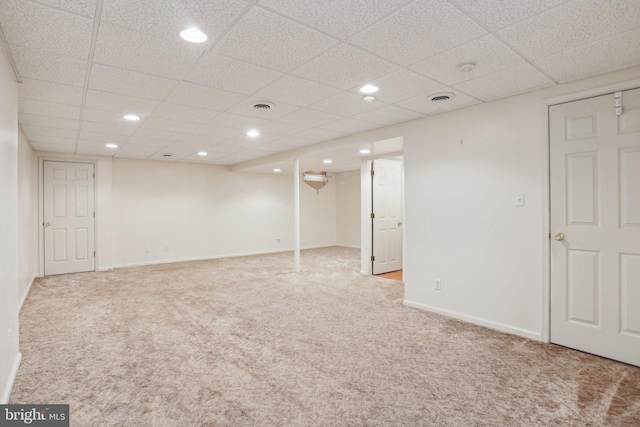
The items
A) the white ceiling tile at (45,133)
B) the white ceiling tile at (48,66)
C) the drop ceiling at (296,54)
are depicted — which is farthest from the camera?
the white ceiling tile at (45,133)

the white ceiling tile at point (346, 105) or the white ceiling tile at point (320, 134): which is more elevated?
the white ceiling tile at point (320, 134)

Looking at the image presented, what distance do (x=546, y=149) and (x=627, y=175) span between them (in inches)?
23.9

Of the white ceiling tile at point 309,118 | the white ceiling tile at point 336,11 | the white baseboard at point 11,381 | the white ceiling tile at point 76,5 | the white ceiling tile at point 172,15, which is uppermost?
the white ceiling tile at point 309,118

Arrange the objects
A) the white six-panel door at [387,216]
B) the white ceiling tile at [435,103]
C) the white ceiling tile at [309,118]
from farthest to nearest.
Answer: the white six-panel door at [387,216] < the white ceiling tile at [309,118] < the white ceiling tile at [435,103]

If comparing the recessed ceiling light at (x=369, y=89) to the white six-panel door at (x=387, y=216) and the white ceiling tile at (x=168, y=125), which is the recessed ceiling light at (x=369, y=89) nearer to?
the white ceiling tile at (x=168, y=125)

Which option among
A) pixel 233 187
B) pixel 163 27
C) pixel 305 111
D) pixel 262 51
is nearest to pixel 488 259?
pixel 305 111

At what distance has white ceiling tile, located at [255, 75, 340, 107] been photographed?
281 cm

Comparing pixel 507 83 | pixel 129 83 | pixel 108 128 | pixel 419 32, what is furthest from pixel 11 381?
pixel 507 83

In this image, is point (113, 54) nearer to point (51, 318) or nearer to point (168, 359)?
point (168, 359)

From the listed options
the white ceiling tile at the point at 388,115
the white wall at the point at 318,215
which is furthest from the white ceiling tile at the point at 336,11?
the white wall at the point at 318,215

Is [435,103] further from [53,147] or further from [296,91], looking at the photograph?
[53,147]

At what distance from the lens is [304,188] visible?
9727 mm

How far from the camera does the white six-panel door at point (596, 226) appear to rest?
259cm

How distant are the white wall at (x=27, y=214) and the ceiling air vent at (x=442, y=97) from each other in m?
5.03
